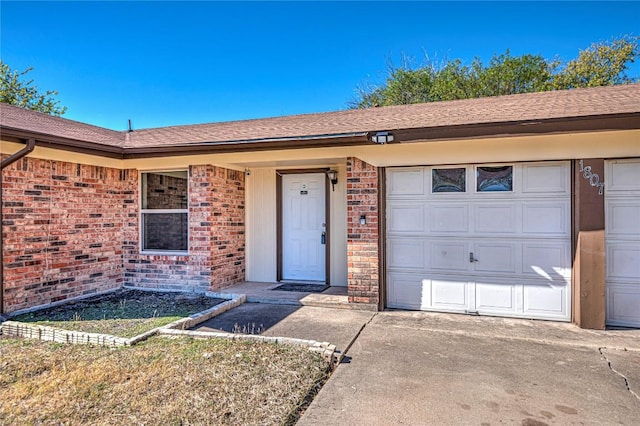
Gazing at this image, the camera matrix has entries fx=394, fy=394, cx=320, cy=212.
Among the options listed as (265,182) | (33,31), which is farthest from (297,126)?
(33,31)

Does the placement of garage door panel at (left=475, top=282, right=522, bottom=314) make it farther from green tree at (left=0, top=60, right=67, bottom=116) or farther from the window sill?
green tree at (left=0, top=60, right=67, bottom=116)

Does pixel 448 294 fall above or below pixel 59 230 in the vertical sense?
below

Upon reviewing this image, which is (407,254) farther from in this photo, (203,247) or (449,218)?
(203,247)

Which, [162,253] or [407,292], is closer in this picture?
[407,292]

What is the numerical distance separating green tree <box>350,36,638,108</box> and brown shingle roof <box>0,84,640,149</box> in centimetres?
1159

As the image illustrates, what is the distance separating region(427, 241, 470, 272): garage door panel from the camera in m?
5.89

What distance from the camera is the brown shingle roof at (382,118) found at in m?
5.60

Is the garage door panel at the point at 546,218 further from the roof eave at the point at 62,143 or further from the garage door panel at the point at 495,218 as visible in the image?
the roof eave at the point at 62,143

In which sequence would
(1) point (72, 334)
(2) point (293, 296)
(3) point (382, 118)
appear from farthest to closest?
(3) point (382, 118)
(2) point (293, 296)
(1) point (72, 334)

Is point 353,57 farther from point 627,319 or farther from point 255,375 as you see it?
point 255,375

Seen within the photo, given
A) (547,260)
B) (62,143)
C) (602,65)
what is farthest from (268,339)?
(602,65)

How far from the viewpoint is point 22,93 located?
2000cm

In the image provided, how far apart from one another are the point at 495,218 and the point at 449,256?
0.86m

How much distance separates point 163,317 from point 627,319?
20.6 feet
